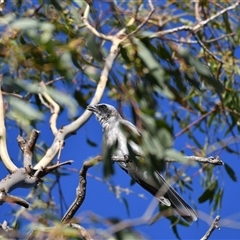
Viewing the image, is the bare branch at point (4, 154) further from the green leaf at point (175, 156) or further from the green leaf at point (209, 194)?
the green leaf at point (209, 194)

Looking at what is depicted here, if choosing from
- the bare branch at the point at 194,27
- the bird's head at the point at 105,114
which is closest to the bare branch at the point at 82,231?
the bare branch at the point at 194,27

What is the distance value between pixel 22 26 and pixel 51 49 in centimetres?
18

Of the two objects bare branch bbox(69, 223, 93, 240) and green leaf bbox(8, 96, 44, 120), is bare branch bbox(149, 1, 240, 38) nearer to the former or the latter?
green leaf bbox(8, 96, 44, 120)

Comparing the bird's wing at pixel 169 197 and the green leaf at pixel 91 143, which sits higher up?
the green leaf at pixel 91 143

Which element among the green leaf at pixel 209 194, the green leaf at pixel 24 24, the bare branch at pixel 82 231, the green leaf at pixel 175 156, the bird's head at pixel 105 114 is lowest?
the bare branch at pixel 82 231

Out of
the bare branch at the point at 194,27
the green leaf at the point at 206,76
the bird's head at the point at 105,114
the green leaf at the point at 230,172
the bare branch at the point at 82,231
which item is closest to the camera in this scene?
the bare branch at the point at 82,231

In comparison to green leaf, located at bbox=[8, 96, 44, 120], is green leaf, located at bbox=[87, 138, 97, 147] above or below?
above

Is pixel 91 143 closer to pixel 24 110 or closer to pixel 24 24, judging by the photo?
pixel 24 24

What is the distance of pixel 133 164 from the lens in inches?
128

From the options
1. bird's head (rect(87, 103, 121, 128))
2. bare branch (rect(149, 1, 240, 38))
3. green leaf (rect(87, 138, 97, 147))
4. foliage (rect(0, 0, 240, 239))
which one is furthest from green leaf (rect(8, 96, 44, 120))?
green leaf (rect(87, 138, 97, 147))

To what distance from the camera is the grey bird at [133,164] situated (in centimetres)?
288

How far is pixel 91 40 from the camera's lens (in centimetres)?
266

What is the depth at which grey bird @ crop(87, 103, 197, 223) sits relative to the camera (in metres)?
2.88

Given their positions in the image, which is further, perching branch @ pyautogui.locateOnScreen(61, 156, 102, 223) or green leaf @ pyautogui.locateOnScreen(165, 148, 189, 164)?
green leaf @ pyautogui.locateOnScreen(165, 148, 189, 164)
